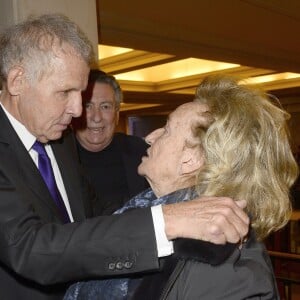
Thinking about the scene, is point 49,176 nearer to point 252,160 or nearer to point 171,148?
point 171,148

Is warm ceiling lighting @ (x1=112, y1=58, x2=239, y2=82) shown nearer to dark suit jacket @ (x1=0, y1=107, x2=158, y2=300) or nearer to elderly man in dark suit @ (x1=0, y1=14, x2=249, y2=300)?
elderly man in dark suit @ (x1=0, y1=14, x2=249, y2=300)

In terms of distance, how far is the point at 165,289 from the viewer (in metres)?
1.15

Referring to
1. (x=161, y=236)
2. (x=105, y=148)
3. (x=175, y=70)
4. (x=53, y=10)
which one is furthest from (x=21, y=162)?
(x=175, y=70)

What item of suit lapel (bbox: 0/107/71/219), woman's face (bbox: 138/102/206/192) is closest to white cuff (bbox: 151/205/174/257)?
woman's face (bbox: 138/102/206/192)

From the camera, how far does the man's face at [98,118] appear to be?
2.77m

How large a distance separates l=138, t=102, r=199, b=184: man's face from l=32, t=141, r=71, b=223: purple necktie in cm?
41

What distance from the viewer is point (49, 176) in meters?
1.72

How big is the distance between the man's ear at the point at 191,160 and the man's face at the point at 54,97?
457 millimetres

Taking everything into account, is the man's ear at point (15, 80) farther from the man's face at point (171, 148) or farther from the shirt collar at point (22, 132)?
the man's face at point (171, 148)

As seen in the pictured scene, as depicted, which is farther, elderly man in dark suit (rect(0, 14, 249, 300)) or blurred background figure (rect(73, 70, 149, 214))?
blurred background figure (rect(73, 70, 149, 214))

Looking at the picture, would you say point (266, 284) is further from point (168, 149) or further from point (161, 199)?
point (168, 149)

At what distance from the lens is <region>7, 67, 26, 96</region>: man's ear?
153 cm

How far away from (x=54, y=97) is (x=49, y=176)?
33 centimetres

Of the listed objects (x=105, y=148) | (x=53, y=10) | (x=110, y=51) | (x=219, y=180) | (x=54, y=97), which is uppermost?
(x=53, y=10)
